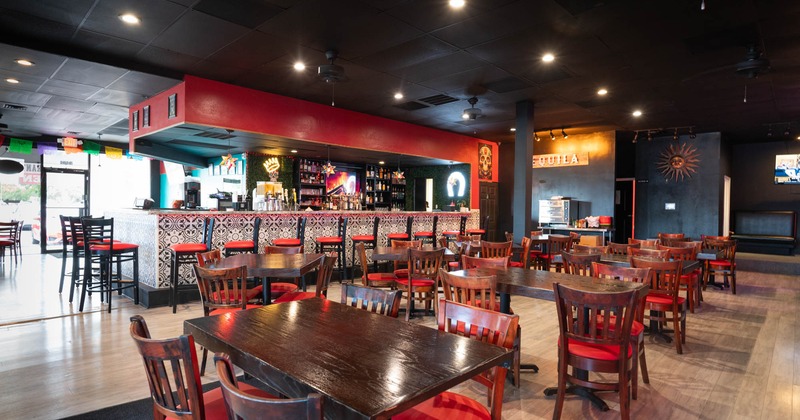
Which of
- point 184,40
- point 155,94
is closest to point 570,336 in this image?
point 184,40

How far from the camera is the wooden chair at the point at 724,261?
726 centimetres

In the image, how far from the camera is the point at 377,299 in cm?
259

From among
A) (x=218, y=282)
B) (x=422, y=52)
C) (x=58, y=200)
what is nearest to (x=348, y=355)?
(x=218, y=282)

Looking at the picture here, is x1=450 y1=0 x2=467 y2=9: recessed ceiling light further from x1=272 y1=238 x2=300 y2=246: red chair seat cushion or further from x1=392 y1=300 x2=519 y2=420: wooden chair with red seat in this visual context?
x1=272 y1=238 x2=300 y2=246: red chair seat cushion

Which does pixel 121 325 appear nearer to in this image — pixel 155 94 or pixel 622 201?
pixel 155 94

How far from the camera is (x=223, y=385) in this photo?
122cm

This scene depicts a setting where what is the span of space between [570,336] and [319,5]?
3718 millimetres

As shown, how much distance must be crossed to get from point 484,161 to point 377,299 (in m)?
10.1

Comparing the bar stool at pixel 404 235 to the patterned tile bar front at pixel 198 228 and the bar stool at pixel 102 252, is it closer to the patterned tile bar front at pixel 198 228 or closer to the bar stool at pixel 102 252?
the patterned tile bar front at pixel 198 228

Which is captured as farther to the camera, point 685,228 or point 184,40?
point 685,228

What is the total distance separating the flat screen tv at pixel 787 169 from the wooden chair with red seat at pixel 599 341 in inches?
510

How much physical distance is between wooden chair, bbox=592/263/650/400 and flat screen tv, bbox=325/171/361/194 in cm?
990

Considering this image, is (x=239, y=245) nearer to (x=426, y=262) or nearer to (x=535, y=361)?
(x=426, y=262)

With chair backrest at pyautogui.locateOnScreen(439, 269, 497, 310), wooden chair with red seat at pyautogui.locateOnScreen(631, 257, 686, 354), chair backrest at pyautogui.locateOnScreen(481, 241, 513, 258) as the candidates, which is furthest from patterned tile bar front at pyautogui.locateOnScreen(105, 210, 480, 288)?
wooden chair with red seat at pyautogui.locateOnScreen(631, 257, 686, 354)
